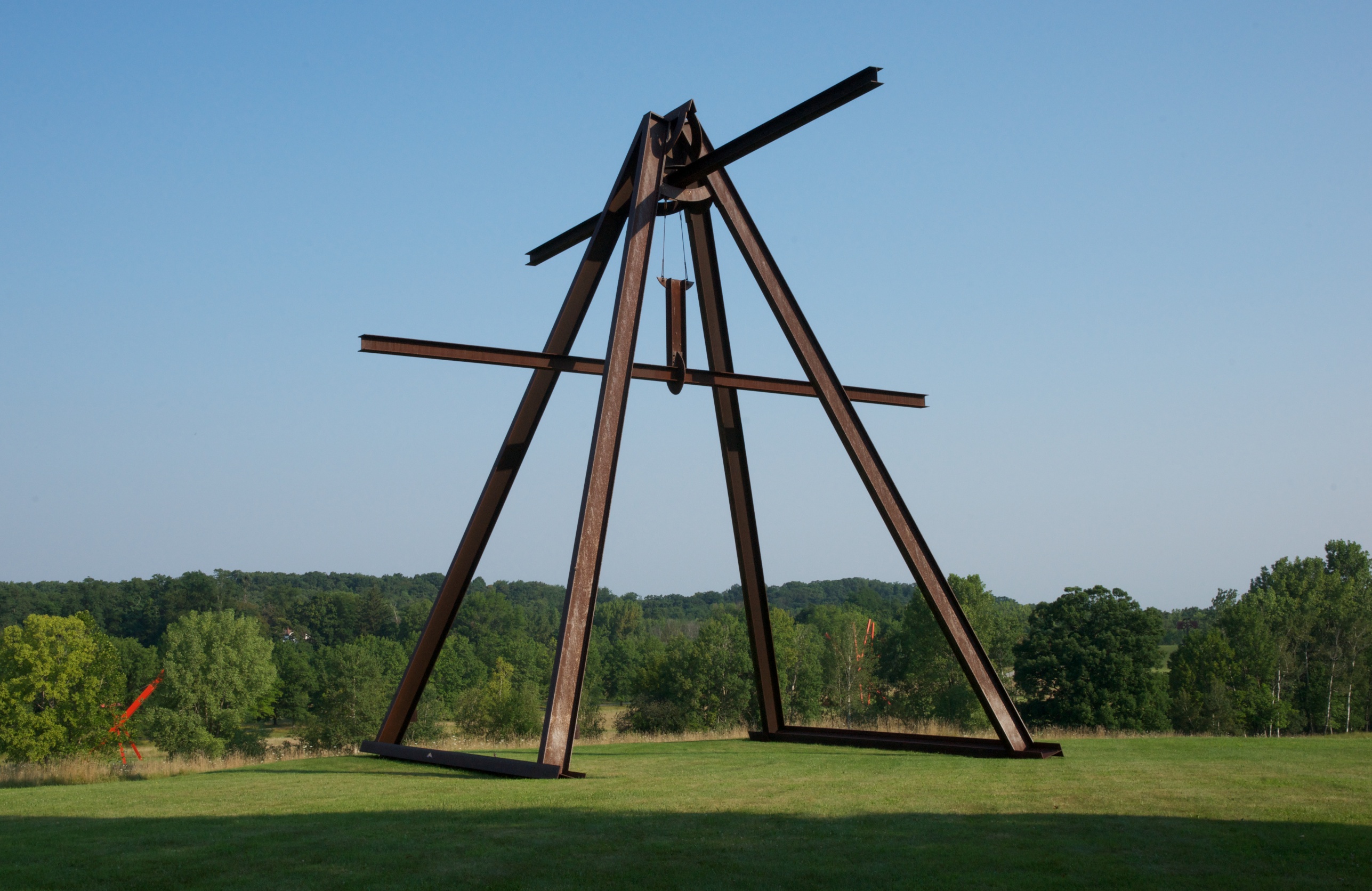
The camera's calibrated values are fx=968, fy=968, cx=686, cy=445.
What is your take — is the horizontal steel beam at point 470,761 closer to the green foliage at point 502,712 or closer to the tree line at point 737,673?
the tree line at point 737,673

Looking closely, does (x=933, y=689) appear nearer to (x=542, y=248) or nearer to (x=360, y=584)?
(x=542, y=248)

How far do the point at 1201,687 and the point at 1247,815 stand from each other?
58814 mm

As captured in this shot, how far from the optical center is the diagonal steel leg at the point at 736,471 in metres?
15.3

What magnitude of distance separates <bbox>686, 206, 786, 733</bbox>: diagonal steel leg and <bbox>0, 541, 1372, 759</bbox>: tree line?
36.9 meters

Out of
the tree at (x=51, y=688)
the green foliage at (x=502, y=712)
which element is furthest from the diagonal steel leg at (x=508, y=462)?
the green foliage at (x=502, y=712)

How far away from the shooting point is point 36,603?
103 meters

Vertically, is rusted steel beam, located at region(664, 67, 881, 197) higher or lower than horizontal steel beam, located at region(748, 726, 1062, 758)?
higher

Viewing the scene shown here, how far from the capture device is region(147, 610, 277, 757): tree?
5825 centimetres

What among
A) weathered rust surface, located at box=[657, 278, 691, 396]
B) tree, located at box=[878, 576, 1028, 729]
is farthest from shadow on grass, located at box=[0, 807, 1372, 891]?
tree, located at box=[878, 576, 1028, 729]

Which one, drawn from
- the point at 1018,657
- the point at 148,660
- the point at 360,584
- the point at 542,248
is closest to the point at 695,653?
the point at 1018,657

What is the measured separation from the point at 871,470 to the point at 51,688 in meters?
49.4

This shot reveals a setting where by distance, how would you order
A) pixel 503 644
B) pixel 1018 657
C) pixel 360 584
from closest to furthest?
pixel 1018 657 → pixel 503 644 → pixel 360 584

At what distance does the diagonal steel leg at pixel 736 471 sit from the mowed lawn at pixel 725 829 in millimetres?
3478

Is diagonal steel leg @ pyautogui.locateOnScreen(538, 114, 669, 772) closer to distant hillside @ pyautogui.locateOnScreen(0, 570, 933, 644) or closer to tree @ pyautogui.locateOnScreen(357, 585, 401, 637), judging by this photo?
distant hillside @ pyautogui.locateOnScreen(0, 570, 933, 644)
